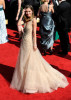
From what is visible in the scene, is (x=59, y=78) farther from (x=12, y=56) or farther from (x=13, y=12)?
(x=13, y=12)

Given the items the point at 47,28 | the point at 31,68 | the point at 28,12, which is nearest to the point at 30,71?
the point at 31,68

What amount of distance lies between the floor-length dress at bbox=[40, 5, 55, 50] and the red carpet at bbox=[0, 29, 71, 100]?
0.46m

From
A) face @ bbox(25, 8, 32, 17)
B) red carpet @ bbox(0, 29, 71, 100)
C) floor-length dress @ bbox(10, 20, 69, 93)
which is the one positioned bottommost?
red carpet @ bbox(0, 29, 71, 100)

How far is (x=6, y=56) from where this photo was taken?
636 centimetres

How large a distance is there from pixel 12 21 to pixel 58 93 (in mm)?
6411

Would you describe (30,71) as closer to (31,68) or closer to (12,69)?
(31,68)

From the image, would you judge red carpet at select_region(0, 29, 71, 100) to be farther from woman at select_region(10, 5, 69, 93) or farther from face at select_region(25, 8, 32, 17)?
face at select_region(25, 8, 32, 17)

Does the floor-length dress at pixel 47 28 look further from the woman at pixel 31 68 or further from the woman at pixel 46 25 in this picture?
the woman at pixel 31 68

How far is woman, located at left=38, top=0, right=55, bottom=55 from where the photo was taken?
5.91 metres

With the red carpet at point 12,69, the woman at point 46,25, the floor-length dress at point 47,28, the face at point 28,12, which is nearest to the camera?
the face at point 28,12

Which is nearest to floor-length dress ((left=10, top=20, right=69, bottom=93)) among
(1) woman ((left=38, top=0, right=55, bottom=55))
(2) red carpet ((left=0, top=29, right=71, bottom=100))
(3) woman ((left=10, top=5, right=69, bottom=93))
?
(3) woman ((left=10, top=5, right=69, bottom=93))

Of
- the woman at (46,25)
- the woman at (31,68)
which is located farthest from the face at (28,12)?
the woman at (46,25)

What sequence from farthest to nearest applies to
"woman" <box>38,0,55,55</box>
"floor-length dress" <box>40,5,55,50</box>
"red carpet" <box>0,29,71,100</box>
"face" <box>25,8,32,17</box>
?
1. "floor-length dress" <box>40,5,55,50</box>
2. "woman" <box>38,0,55,55</box>
3. "red carpet" <box>0,29,71,100</box>
4. "face" <box>25,8,32,17</box>

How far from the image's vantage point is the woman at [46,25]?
591 centimetres
